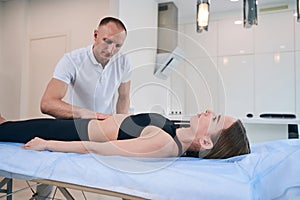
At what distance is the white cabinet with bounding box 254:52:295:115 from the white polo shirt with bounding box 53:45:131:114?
85.9 inches

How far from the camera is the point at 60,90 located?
5.02 feet

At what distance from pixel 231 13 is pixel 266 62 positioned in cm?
77

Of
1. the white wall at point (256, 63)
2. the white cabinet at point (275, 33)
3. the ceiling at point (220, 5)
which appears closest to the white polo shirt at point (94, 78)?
the white wall at point (256, 63)

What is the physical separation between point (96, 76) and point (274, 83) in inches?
94.3

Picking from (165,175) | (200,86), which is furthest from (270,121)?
(165,175)

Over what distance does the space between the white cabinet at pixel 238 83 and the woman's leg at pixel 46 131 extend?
8.00 feet

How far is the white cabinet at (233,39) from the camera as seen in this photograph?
338cm

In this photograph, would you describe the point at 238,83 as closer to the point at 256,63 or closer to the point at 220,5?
the point at 256,63

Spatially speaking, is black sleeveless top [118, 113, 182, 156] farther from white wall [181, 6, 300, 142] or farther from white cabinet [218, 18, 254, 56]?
white cabinet [218, 18, 254, 56]

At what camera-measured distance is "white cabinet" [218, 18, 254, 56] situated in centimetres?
338

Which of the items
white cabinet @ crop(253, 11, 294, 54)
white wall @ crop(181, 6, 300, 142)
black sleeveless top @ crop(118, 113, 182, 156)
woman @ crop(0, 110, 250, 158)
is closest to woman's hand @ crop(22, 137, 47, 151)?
woman @ crop(0, 110, 250, 158)

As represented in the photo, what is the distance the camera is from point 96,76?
1643 mm

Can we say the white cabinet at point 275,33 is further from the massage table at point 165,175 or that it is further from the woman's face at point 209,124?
the massage table at point 165,175

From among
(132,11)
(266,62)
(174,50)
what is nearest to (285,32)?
(266,62)
